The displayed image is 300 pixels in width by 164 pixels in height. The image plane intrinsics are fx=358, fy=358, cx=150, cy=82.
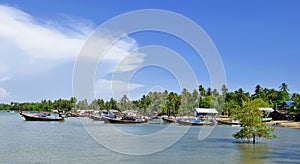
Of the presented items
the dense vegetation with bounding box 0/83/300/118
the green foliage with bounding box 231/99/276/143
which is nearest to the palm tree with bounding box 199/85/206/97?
the dense vegetation with bounding box 0/83/300/118

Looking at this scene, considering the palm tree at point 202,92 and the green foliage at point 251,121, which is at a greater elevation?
the palm tree at point 202,92

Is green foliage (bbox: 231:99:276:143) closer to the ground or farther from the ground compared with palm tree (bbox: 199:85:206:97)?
closer to the ground

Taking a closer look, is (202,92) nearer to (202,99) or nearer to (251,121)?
(202,99)

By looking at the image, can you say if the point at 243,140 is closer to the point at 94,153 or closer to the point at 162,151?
the point at 162,151

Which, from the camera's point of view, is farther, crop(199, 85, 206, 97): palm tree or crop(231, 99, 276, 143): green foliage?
crop(199, 85, 206, 97): palm tree

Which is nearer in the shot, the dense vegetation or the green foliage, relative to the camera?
the green foliage

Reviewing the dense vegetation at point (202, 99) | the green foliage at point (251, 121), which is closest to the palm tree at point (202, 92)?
the dense vegetation at point (202, 99)

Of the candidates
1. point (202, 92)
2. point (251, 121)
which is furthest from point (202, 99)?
point (251, 121)

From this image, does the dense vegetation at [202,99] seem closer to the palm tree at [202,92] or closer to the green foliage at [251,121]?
the palm tree at [202,92]

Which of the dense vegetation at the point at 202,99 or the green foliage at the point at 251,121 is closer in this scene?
the green foliage at the point at 251,121

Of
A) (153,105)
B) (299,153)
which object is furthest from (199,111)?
(299,153)

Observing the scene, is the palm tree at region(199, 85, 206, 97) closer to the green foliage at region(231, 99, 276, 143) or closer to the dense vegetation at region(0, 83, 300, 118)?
the dense vegetation at region(0, 83, 300, 118)

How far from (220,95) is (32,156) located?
103 m

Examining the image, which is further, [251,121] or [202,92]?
[202,92]
